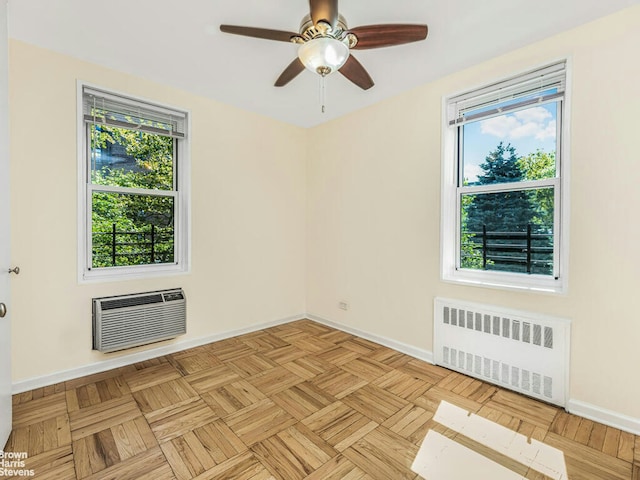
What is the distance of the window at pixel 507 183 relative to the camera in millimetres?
2225

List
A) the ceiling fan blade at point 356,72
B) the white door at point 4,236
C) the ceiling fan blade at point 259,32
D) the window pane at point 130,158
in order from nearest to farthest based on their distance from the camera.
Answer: the white door at point 4,236
the ceiling fan blade at point 259,32
the ceiling fan blade at point 356,72
the window pane at point 130,158

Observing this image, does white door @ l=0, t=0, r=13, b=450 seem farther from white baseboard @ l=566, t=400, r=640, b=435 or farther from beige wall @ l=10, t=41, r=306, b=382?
white baseboard @ l=566, t=400, r=640, b=435

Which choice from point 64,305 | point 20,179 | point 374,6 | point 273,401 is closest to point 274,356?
point 273,401

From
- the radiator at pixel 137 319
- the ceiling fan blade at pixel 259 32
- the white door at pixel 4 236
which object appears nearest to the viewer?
the white door at pixel 4 236

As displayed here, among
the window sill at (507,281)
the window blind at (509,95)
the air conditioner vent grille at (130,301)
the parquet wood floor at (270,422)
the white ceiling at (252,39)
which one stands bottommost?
the parquet wood floor at (270,422)

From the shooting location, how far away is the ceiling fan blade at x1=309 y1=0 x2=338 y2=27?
1488 mm

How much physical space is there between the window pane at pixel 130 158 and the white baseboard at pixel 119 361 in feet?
4.91

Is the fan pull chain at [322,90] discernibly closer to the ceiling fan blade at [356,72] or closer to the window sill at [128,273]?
the ceiling fan blade at [356,72]

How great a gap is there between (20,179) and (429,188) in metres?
3.15

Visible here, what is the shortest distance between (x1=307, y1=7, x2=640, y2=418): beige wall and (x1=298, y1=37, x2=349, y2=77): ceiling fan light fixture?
1.40 metres

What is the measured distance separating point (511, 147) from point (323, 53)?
1.71 m

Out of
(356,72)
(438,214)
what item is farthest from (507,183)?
(356,72)

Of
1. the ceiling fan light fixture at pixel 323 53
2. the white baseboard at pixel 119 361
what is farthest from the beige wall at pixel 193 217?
the ceiling fan light fixture at pixel 323 53

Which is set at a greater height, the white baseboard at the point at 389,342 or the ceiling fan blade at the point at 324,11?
the ceiling fan blade at the point at 324,11
